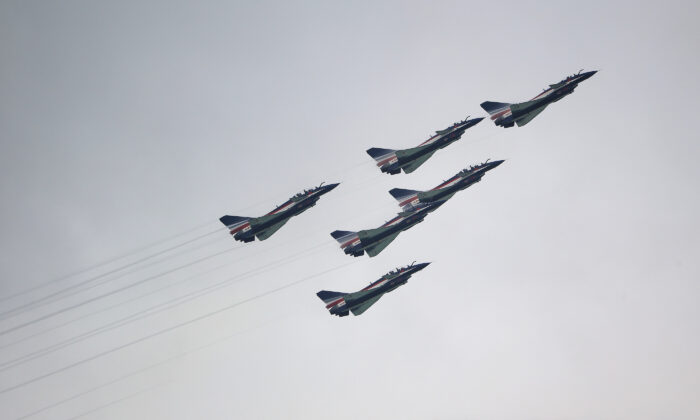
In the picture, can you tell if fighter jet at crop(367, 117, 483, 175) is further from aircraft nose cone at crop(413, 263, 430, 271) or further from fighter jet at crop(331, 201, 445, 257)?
aircraft nose cone at crop(413, 263, 430, 271)

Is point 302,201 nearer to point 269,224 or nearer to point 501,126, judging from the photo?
point 269,224

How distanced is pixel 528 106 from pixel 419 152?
61.9 ft

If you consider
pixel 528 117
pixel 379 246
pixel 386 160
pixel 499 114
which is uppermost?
pixel 386 160

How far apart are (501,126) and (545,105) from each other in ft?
25.3

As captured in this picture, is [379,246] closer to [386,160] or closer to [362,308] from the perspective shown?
[362,308]

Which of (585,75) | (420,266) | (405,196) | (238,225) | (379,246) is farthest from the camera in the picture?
(405,196)

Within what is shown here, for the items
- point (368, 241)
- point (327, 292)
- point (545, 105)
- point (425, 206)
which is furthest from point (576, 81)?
point (327, 292)

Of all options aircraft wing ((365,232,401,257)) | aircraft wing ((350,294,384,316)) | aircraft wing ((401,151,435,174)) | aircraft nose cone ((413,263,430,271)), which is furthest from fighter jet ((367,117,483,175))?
aircraft wing ((350,294,384,316))

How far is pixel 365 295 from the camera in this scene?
15612 cm

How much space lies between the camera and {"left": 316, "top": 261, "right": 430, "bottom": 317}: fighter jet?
156 meters

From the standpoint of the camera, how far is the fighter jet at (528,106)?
154 m

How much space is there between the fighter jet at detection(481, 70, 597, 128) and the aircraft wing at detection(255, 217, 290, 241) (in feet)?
123

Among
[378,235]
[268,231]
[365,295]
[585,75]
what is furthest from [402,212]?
[585,75]

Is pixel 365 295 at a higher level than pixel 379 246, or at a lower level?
lower
